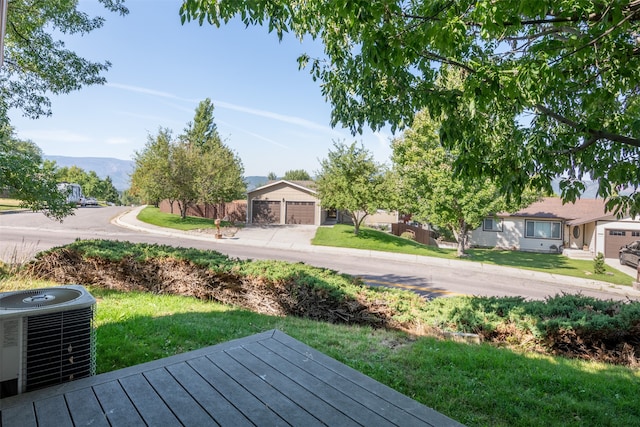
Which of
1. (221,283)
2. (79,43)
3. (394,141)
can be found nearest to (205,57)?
(79,43)

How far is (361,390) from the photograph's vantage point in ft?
9.22

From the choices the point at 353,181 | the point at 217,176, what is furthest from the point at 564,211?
the point at 217,176

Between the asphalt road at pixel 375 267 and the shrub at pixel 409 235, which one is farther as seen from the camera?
the shrub at pixel 409 235

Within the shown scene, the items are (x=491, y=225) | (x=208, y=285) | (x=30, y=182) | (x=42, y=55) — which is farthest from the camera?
(x=491, y=225)

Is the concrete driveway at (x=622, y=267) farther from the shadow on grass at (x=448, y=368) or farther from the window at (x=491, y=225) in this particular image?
the shadow on grass at (x=448, y=368)

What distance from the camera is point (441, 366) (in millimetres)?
3975

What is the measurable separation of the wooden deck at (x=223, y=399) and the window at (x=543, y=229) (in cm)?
3070

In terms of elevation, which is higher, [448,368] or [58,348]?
[58,348]

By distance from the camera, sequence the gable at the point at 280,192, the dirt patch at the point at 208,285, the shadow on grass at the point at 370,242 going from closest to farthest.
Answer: the dirt patch at the point at 208,285, the shadow on grass at the point at 370,242, the gable at the point at 280,192

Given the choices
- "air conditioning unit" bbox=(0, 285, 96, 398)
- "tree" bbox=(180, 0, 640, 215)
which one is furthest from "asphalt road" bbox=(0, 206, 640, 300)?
"tree" bbox=(180, 0, 640, 215)

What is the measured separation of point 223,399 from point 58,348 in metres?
1.47

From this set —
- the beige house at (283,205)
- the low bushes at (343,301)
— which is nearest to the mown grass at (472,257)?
the beige house at (283,205)

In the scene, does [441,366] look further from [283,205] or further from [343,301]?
Result: [283,205]

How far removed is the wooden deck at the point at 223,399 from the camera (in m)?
2.36
